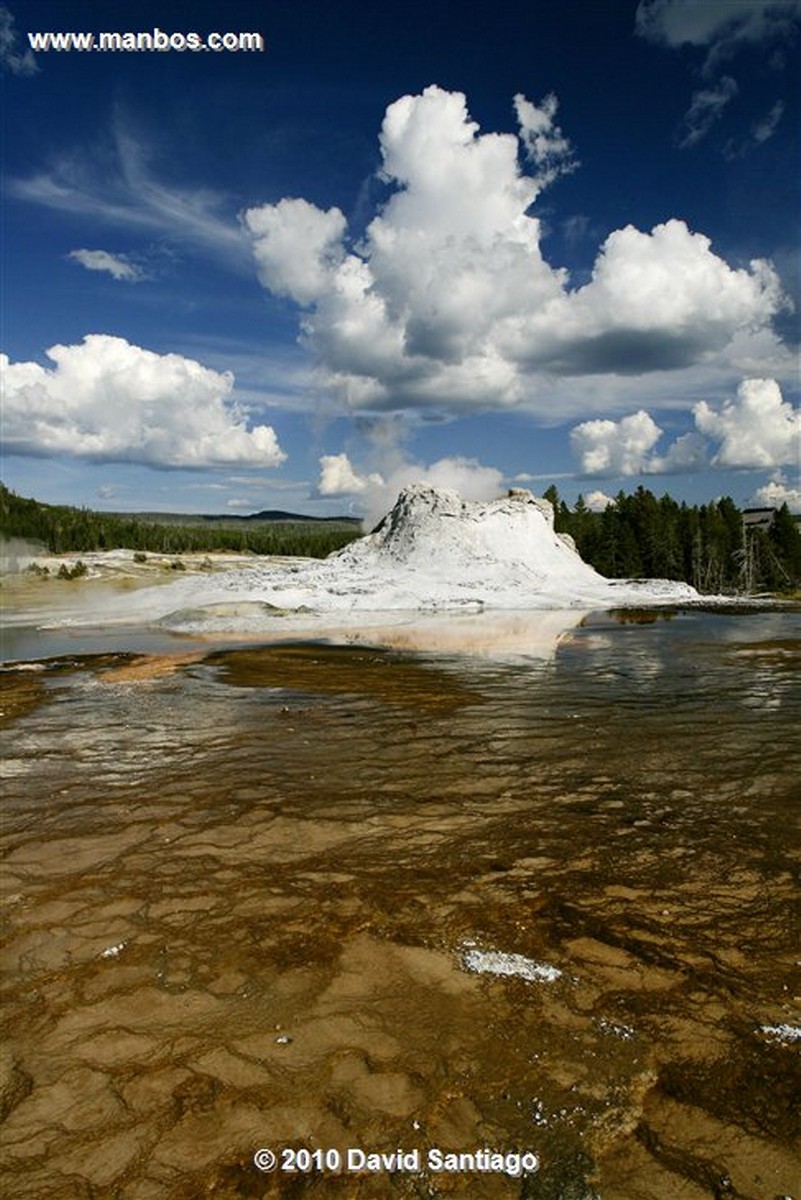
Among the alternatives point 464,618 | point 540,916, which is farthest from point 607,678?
point 464,618

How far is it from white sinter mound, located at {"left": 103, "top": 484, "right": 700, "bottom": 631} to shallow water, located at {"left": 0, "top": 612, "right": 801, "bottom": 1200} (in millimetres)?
18197

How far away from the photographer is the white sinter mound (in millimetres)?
29500

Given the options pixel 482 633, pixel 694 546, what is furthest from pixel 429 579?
pixel 694 546

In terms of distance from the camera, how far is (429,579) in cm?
3309

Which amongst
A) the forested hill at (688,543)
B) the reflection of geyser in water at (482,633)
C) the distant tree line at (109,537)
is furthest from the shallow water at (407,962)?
the distant tree line at (109,537)

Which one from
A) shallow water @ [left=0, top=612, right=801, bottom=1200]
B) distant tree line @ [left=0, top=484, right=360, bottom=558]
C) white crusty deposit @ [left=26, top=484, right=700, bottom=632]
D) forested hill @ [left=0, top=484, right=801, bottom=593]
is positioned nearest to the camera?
shallow water @ [left=0, top=612, right=801, bottom=1200]

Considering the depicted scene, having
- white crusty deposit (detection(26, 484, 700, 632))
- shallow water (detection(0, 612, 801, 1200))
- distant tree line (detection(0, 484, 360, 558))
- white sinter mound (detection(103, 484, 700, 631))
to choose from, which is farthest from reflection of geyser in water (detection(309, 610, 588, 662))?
distant tree line (detection(0, 484, 360, 558))

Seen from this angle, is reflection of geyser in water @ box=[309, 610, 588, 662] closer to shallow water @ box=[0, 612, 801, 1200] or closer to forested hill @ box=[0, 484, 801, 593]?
shallow water @ box=[0, 612, 801, 1200]

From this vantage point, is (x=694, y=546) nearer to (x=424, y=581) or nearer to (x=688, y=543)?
(x=688, y=543)

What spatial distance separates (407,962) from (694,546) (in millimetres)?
61432

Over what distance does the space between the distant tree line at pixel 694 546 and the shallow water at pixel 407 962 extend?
53.5 m

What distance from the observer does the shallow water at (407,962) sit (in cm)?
274

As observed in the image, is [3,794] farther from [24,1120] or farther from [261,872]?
[24,1120]

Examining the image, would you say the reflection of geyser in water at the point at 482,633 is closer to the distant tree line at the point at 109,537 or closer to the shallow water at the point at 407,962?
the shallow water at the point at 407,962
